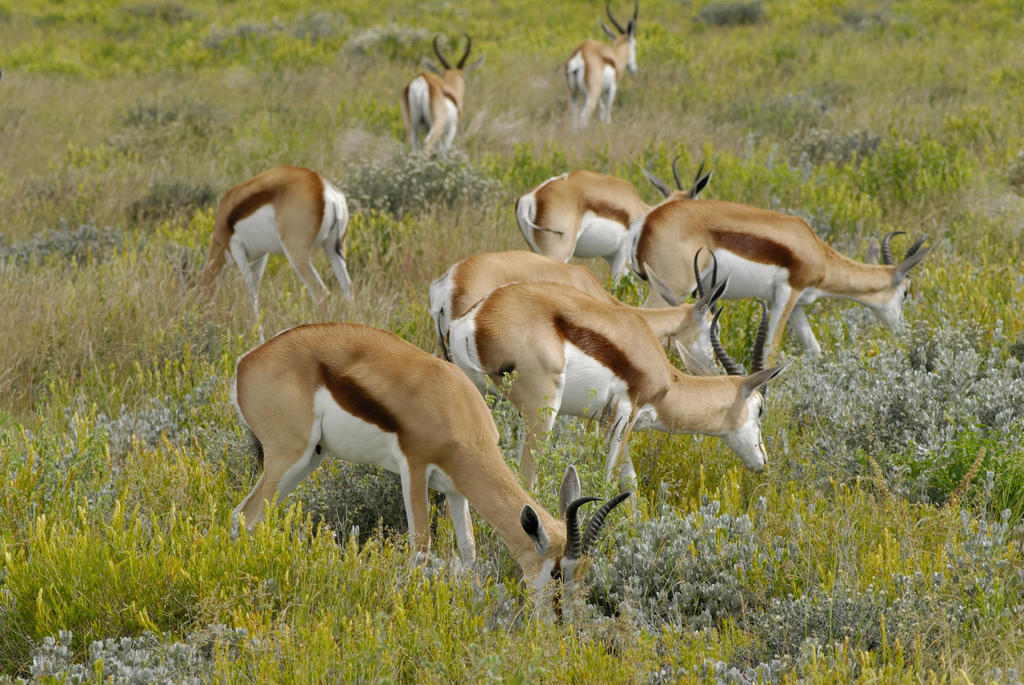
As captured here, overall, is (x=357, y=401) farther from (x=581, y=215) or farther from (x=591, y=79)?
(x=591, y=79)

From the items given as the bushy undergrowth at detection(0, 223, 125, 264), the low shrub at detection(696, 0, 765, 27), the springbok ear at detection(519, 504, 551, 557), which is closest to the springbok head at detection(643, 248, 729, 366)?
the springbok ear at detection(519, 504, 551, 557)

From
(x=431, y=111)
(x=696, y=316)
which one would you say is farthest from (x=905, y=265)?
(x=431, y=111)

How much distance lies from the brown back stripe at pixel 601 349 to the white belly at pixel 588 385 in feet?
0.09

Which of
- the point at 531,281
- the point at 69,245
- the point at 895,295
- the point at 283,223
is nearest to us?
the point at 531,281

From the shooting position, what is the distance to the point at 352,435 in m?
4.37

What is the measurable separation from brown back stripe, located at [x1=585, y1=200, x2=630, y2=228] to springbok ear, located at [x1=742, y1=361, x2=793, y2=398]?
3146 mm

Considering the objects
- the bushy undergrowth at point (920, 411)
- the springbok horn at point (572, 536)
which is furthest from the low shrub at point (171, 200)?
the springbok horn at point (572, 536)

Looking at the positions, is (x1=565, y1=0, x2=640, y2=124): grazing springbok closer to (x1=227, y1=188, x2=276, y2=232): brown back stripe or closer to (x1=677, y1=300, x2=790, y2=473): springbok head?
(x1=227, y1=188, x2=276, y2=232): brown back stripe

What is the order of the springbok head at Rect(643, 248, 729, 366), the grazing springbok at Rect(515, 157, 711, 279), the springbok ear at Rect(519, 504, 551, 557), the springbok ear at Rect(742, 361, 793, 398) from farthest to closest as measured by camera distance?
1. the grazing springbok at Rect(515, 157, 711, 279)
2. the springbok head at Rect(643, 248, 729, 366)
3. the springbok ear at Rect(742, 361, 793, 398)
4. the springbok ear at Rect(519, 504, 551, 557)

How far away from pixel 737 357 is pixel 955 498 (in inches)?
112

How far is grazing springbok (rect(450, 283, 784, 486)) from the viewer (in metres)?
4.99

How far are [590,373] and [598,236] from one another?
135 inches

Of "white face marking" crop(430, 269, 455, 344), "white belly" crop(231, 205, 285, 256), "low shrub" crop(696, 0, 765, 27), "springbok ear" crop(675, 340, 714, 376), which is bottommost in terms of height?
"low shrub" crop(696, 0, 765, 27)

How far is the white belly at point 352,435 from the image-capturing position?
170 inches
